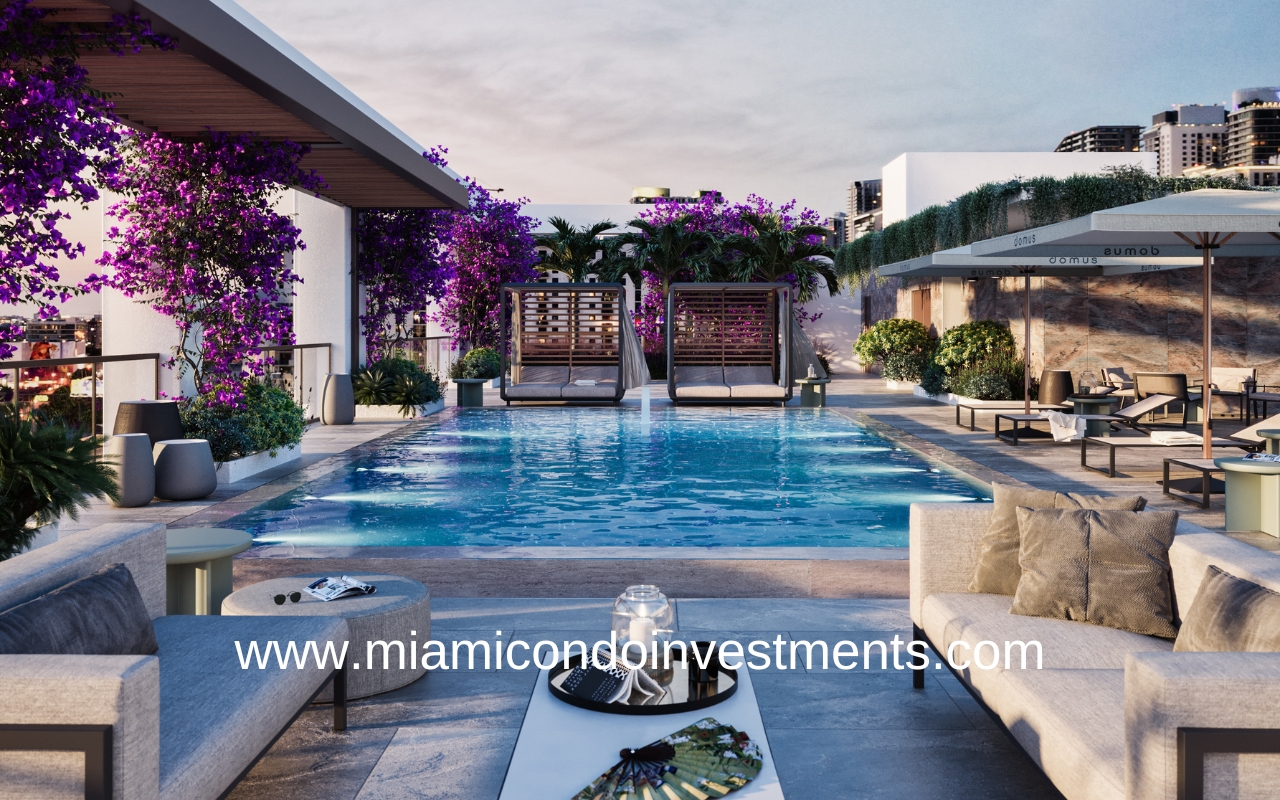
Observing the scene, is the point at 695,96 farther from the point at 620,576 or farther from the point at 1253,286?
the point at 620,576

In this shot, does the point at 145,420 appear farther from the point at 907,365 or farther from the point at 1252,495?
the point at 907,365

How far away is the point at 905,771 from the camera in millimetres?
3057

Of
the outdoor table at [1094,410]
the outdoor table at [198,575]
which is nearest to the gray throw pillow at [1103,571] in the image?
the outdoor table at [198,575]

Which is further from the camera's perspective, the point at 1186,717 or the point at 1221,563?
the point at 1221,563

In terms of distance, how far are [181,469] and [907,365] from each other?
1535 cm

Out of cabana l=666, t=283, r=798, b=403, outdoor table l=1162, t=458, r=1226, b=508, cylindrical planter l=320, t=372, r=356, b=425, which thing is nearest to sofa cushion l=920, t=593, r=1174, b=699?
outdoor table l=1162, t=458, r=1226, b=508

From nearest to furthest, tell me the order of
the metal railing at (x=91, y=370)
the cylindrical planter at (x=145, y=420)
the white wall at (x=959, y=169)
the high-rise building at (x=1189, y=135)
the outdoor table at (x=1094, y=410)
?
the metal railing at (x=91, y=370)
the cylindrical planter at (x=145, y=420)
the outdoor table at (x=1094, y=410)
the white wall at (x=959, y=169)
the high-rise building at (x=1189, y=135)

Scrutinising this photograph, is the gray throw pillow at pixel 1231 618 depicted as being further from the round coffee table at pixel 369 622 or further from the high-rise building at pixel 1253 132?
the high-rise building at pixel 1253 132

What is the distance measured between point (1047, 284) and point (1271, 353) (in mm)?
3334

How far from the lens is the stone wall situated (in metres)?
15.5

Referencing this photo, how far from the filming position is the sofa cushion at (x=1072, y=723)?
2.31 m

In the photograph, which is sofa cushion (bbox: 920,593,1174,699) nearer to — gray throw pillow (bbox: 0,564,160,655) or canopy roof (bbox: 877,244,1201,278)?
gray throw pillow (bbox: 0,564,160,655)

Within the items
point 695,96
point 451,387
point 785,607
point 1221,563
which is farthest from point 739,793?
point 695,96

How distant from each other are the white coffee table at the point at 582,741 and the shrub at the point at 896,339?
1841cm
